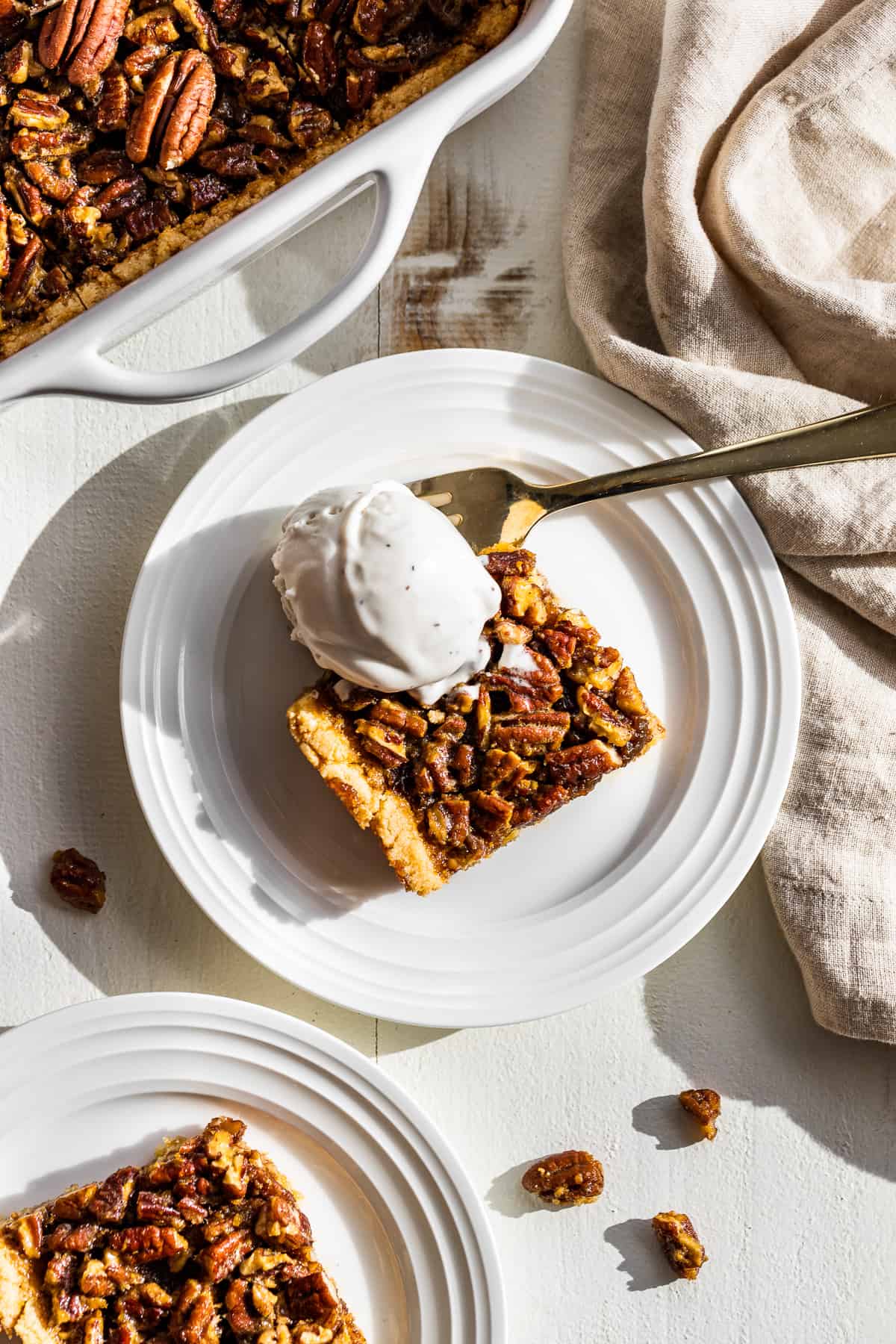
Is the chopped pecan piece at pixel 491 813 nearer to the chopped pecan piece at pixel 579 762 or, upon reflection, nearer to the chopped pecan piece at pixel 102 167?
the chopped pecan piece at pixel 579 762

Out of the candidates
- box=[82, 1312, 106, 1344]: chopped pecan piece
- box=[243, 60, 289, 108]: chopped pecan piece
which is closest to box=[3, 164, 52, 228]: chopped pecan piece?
box=[243, 60, 289, 108]: chopped pecan piece

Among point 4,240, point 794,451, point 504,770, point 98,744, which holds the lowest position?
point 98,744

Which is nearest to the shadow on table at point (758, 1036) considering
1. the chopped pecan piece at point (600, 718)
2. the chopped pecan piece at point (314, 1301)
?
the chopped pecan piece at point (600, 718)

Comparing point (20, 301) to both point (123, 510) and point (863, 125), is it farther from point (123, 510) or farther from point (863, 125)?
point (863, 125)

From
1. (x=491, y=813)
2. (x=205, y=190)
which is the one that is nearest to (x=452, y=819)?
(x=491, y=813)

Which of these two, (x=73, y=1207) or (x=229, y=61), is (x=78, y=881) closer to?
(x=73, y=1207)

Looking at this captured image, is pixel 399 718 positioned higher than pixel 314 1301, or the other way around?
pixel 399 718

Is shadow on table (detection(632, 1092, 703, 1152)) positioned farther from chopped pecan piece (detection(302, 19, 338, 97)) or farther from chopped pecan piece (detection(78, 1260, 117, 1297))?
chopped pecan piece (detection(302, 19, 338, 97))
